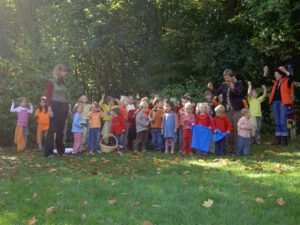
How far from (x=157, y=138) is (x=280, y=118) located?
3.32 meters

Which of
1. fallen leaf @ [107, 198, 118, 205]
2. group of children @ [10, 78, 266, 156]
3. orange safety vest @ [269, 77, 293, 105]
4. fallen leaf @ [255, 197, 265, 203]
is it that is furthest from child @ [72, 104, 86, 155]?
fallen leaf @ [255, 197, 265, 203]

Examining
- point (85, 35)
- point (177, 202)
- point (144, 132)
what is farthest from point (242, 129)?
point (85, 35)

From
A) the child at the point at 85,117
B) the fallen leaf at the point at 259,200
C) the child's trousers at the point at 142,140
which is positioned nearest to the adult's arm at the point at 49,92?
the child at the point at 85,117

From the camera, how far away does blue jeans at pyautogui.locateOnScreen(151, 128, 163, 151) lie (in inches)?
485

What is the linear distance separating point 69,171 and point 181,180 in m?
2.24

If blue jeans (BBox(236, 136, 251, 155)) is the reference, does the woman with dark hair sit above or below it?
above

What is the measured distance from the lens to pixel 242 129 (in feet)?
35.2

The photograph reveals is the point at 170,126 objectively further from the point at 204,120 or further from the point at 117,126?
the point at 117,126

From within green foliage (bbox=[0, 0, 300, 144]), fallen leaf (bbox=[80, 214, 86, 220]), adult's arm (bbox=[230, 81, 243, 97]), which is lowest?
fallen leaf (bbox=[80, 214, 86, 220])

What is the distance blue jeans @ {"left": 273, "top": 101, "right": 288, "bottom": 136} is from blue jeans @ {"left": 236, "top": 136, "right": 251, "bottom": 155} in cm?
173

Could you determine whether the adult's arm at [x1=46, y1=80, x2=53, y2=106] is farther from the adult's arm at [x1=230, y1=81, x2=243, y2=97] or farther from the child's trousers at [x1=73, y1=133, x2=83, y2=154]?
the adult's arm at [x1=230, y1=81, x2=243, y2=97]

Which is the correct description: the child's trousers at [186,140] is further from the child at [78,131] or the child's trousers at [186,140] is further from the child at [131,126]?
the child at [78,131]

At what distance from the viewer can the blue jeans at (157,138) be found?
12326mm

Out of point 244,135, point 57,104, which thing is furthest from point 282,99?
point 57,104
